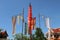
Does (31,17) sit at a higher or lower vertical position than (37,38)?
higher

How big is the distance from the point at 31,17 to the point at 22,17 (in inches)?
141

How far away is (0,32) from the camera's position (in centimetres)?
8794

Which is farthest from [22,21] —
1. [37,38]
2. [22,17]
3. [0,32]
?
[0,32]

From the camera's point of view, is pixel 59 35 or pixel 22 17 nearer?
pixel 22 17

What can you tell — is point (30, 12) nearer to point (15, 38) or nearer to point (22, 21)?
point (22, 21)

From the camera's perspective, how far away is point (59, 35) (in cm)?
8844

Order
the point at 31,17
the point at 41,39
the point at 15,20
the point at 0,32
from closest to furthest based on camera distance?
the point at 15,20
the point at 31,17
the point at 41,39
the point at 0,32

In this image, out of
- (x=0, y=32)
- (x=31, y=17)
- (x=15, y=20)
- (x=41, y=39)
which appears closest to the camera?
(x=15, y=20)

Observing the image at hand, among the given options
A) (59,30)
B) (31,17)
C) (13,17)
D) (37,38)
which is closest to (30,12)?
(31,17)

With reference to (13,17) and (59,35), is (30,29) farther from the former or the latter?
(59,35)

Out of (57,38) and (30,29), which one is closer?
(30,29)

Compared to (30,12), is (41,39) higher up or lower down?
lower down

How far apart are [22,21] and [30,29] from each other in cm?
279

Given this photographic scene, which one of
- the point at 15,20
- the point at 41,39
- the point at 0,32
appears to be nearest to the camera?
the point at 15,20
